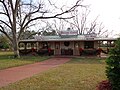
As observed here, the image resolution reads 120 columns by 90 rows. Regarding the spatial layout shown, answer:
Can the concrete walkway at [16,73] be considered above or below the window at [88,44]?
below

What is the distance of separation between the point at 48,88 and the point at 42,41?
92.9 ft

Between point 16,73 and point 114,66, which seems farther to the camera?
point 16,73

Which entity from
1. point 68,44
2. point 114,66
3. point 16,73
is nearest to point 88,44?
point 68,44

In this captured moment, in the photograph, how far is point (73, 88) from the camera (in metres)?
9.83

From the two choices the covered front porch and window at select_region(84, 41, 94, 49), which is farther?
window at select_region(84, 41, 94, 49)

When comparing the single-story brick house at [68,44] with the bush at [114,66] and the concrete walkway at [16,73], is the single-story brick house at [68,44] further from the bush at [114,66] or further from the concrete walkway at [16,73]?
the bush at [114,66]

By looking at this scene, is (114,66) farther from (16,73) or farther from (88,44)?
(88,44)

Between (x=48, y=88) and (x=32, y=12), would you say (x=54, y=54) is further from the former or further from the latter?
(x=48, y=88)

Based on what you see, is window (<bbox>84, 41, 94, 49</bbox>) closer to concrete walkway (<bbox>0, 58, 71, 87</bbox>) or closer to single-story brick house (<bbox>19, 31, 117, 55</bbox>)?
single-story brick house (<bbox>19, 31, 117, 55</bbox>)

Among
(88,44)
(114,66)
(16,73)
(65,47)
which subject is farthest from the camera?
(65,47)

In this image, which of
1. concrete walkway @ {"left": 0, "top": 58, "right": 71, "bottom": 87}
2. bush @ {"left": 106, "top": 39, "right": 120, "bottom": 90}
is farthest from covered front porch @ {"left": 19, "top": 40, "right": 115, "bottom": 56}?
bush @ {"left": 106, "top": 39, "right": 120, "bottom": 90}

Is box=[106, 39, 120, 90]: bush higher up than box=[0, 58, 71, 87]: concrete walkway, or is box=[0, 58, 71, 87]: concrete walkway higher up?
box=[106, 39, 120, 90]: bush

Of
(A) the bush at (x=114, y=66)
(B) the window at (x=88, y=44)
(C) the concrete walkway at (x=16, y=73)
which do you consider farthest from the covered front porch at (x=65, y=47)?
(A) the bush at (x=114, y=66)

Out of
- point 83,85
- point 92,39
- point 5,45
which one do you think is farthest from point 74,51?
point 5,45
